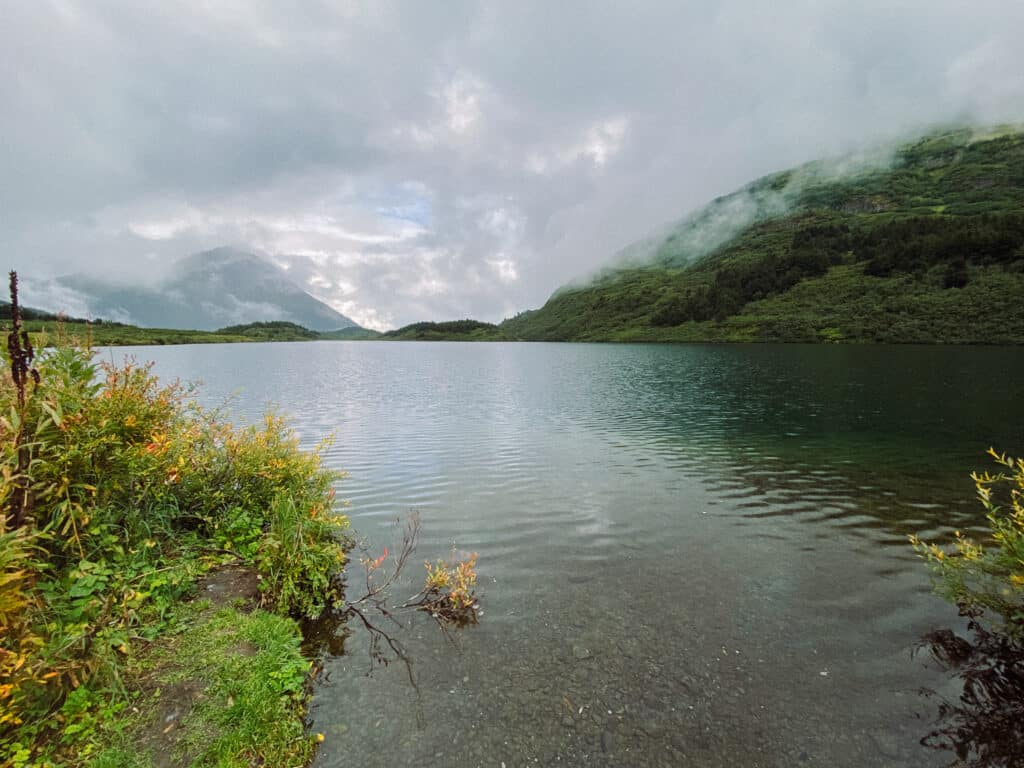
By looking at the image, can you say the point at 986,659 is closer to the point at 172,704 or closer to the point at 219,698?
the point at 219,698

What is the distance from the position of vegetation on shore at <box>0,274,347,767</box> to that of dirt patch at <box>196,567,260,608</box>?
0.57ft

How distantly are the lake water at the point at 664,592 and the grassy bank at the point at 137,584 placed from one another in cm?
144

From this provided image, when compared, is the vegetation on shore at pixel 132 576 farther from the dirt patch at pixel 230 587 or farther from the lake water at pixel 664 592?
the lake water at pixel 664 592

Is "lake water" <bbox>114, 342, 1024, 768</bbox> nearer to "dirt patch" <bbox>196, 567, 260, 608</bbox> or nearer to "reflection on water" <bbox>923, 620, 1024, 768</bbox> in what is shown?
"reflection on water" <bbox>923, 620, 1024, 768</bbox>

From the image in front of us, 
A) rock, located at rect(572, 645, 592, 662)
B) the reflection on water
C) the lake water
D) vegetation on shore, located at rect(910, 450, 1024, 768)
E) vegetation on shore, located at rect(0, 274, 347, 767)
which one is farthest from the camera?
rock, located at rect(572, 645, 592, 662)

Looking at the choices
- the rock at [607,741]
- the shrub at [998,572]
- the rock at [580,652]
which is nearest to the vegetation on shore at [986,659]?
the shrub at [998,572]

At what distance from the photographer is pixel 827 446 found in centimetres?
2664

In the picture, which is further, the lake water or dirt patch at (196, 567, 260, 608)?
dirt patch at (196, 567, 260, 608)

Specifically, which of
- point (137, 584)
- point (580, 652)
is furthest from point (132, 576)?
point (580, 652)

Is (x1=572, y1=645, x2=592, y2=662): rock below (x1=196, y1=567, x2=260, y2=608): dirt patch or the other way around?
below

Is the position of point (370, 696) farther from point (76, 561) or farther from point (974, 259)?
point (974, 259)

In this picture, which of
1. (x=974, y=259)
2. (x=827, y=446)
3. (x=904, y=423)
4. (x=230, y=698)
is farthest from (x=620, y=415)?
(x=974, y=259)

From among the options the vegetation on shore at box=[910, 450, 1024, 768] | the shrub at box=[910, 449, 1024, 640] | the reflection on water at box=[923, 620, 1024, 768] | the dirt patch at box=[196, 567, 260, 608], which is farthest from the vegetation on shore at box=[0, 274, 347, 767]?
the shrub at box=[910, 449, 1024, 640]

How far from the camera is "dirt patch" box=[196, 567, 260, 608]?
30.8ft
